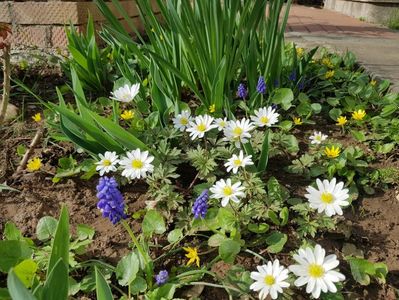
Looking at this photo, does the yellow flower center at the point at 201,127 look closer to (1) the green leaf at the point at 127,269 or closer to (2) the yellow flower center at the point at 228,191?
(2) the yellow flower center at the point at 228,191

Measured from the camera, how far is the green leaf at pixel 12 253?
3.17ft

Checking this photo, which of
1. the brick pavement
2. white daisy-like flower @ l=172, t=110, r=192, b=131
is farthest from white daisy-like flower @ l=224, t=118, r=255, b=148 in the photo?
the brick pavement

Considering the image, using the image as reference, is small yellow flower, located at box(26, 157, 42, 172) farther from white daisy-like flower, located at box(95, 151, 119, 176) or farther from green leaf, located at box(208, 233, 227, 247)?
green leaf, located at box(208, 233, 227, 247)

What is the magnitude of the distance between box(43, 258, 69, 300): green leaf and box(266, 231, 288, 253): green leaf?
0.57 meters

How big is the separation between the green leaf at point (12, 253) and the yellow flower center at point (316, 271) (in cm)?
67

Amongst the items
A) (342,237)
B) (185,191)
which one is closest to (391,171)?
(342,237)

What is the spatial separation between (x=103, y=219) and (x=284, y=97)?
0.92m

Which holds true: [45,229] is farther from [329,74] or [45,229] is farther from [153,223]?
[329,74]

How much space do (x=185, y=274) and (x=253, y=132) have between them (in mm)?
671

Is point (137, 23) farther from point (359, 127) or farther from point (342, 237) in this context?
point (342, 237)

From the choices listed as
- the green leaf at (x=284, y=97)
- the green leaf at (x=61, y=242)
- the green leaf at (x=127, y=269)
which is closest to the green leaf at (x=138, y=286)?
the green leaf at (x=127, y=269)

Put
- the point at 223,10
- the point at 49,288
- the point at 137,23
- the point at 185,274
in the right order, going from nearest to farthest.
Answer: the point at 49,288, the point at 185,274, the point at 223,10, the point at 137,23

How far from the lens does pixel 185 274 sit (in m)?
0.99

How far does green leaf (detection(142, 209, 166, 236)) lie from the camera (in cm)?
113
